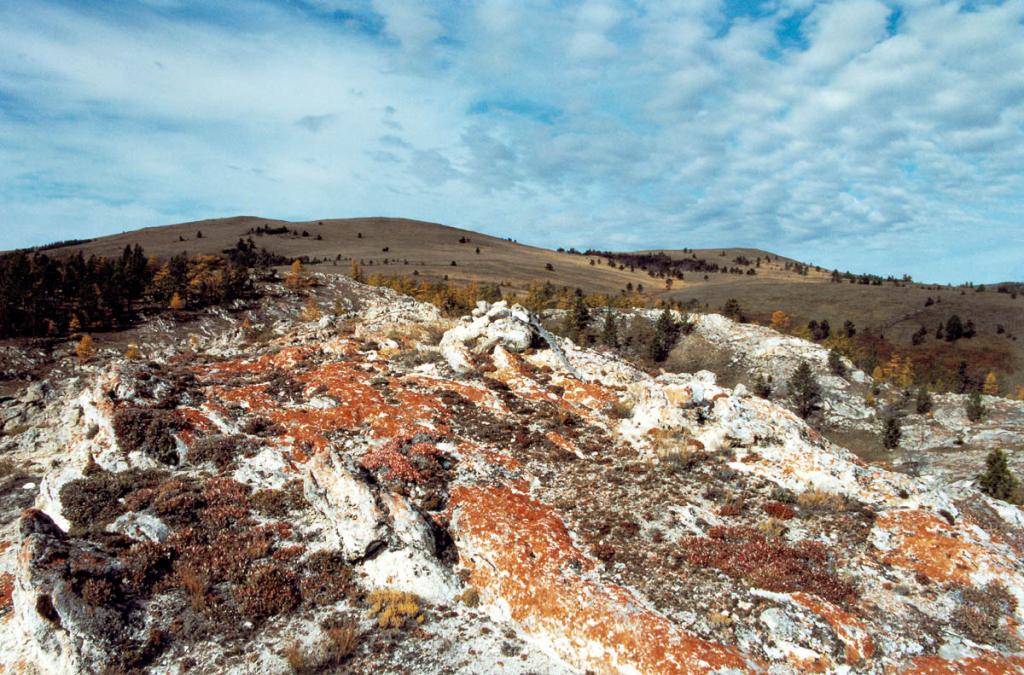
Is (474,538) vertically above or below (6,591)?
above

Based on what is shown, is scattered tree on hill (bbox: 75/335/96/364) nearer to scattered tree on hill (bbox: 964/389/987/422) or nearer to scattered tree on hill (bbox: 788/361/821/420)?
scattered tree on hill (bbox: 788/361/821/420)

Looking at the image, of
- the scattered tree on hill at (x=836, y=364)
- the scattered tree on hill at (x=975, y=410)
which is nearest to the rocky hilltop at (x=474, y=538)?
the scattered tree on hill at (x=975, y=410)

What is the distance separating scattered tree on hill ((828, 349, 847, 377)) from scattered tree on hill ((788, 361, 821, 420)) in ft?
20.0

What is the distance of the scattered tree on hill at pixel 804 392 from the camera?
203 feet

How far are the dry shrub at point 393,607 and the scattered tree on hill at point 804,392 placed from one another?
62.1 m

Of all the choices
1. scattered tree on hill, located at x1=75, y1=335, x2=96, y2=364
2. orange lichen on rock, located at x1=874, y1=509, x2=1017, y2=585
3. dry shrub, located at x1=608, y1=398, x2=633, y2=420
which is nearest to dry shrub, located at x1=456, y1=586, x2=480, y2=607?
orange lichen on rock, located at x1=874, y1=509, x2=1017, y2=585

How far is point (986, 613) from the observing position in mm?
11125

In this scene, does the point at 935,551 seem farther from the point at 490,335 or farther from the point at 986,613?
the point at 490,335

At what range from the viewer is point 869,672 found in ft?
31.3

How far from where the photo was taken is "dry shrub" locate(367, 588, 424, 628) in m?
10.6

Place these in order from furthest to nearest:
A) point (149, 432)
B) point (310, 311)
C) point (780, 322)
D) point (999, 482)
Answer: point (780, 322) < point (310, 311) < point (999, 482) < point (149, 432)

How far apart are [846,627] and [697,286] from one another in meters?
181

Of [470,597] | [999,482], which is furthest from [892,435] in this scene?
[470,597]

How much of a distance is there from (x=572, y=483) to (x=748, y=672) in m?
7.37
